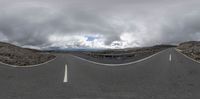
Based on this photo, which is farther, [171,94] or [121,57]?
[121,57]

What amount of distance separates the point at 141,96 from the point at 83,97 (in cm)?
173

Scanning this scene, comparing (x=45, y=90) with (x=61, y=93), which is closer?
(x=61, y=93)

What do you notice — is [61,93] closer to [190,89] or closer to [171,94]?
[171,94]

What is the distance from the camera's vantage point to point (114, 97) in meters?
9.45

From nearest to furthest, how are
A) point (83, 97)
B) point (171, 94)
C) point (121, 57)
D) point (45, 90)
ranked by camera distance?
point (83, 97) → point (171, 94) → point (45, 90) → point (121, 57)

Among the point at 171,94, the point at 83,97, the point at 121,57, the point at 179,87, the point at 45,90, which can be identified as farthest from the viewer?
the point at 121,57

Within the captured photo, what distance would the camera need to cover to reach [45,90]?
1088cm

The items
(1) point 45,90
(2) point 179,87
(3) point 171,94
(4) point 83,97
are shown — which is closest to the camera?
(4) point 83,97

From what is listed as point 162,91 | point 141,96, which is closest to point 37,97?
point 141,96

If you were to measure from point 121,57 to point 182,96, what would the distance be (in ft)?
98.2

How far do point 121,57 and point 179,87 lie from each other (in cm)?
2781

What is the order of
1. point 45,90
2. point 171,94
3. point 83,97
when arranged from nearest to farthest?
point 83,97 < point 171,94 < point 45,90

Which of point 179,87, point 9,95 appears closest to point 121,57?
point 179,87

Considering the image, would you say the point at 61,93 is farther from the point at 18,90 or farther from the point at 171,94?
the point at 171,94
